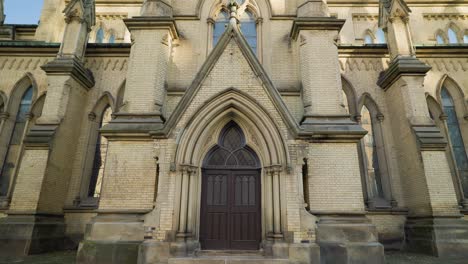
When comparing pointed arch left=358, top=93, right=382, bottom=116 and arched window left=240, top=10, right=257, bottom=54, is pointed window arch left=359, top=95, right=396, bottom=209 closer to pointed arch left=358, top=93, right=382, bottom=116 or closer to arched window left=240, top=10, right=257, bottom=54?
pointed arch left=358, top=93, right=382, bottom=116

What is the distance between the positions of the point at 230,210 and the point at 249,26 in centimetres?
763

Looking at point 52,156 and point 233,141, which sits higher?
point 233,141

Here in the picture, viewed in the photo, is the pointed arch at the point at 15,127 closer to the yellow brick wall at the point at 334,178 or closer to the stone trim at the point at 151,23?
the stone trim at the point at 151,23

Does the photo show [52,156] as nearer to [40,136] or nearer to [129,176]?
[40,136]

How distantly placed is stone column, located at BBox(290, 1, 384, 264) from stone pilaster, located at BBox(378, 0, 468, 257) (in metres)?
3.41

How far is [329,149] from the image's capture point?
875 centimetres

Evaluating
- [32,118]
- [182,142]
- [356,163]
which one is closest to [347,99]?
[356,163]

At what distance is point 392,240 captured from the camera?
10.8 meters

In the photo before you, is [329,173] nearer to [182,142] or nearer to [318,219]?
[318,219]

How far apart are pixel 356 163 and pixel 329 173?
917 millimetres

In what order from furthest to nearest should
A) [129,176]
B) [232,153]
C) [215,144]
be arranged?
[232,153]
[215,144]
[129,176]

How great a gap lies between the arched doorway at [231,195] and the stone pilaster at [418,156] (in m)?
6.21

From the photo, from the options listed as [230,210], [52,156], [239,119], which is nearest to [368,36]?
[239,119]

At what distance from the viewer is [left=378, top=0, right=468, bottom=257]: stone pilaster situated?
376 inches
